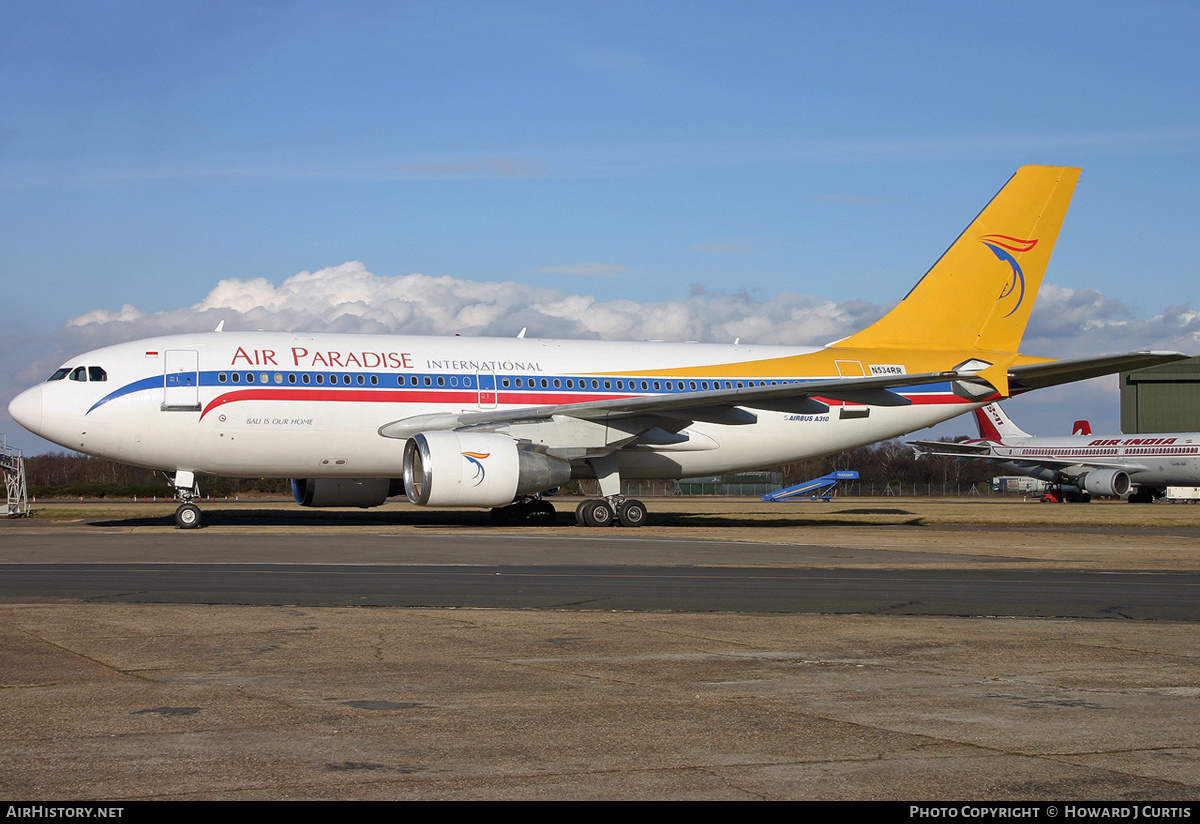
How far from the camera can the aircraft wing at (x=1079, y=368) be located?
22469 mm

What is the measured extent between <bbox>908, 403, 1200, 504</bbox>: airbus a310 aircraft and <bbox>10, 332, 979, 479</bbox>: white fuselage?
35.3 m

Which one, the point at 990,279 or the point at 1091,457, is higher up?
the point at 990,279

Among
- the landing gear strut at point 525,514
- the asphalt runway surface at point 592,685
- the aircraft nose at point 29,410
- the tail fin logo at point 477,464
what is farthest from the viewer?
the landing gear strut at point 525,514

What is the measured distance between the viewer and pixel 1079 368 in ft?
80.5

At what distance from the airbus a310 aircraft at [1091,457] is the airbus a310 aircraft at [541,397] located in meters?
29.7

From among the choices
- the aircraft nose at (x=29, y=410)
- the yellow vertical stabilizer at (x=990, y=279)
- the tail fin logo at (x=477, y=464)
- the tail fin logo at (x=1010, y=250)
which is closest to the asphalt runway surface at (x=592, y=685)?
the tail fin logo at (x=477, y=464)

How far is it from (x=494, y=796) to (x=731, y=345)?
24.1m

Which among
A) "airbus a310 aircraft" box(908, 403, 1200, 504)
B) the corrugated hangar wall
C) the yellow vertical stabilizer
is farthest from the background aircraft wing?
the yellow vertical stabilizer

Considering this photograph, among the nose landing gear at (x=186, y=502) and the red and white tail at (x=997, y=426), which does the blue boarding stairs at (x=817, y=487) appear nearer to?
the red and white tail at (x=997, y=426)

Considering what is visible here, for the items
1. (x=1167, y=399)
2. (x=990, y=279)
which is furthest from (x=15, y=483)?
(x=1167, y=399)

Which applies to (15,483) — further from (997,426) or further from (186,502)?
(997,426)

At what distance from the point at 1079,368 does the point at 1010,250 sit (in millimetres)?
4737

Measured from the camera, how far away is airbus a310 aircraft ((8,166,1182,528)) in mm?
22344

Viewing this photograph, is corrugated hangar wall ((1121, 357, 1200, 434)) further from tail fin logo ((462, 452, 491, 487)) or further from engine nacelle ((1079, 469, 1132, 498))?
tail fin logo ((462, 452, 491, 487))
